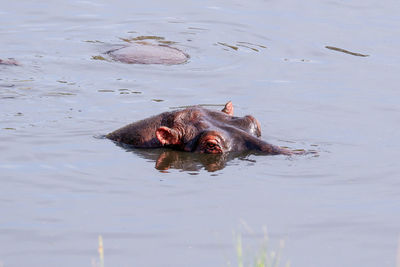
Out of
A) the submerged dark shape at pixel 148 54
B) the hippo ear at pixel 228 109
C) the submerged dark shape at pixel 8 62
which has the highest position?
the hippo ear at pixel 228 109

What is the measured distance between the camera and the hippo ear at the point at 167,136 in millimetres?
10250

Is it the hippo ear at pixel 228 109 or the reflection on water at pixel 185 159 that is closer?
the reflection on water at pixel 185 159

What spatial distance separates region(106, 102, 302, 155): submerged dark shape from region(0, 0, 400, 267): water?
170 mm

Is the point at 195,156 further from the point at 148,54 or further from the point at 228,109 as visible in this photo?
the point at 148,54

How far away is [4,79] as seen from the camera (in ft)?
42.9

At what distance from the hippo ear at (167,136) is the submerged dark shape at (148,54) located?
4.17 m

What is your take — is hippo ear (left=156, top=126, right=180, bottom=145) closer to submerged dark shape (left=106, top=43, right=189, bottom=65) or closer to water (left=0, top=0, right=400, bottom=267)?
water (left=0, top=0, right=400, bottom=267)

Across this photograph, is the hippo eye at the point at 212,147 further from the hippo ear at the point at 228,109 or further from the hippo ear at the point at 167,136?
the hippo ear at the point at 228,109

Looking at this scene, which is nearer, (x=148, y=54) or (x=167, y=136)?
(x=167, y=136)

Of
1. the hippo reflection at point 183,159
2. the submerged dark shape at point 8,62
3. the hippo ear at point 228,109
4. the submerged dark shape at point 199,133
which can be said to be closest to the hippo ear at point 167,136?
the submerged dark shape at point 199,133

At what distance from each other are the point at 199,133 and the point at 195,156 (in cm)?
27

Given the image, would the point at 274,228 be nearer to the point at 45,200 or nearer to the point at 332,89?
the point at 45,200

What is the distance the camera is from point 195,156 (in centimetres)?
1023

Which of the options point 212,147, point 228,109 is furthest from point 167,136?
point 228,109
